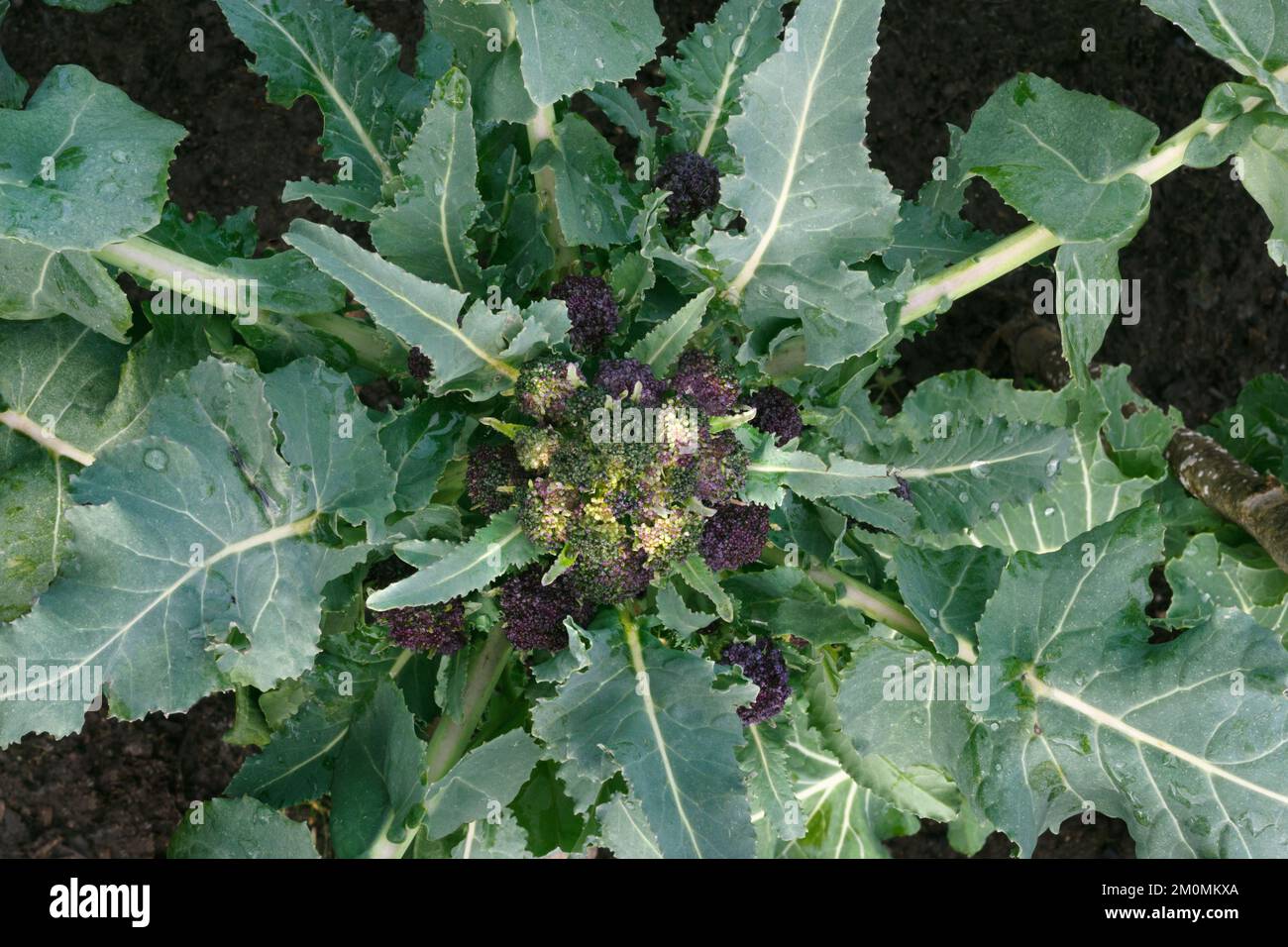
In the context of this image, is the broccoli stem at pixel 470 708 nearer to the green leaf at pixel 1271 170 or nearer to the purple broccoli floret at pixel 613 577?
the purple broccoli floret at pixel 613 577

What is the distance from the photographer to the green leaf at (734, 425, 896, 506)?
1.79 metres

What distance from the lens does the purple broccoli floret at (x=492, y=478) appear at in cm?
195

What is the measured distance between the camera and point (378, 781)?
2.07 metres

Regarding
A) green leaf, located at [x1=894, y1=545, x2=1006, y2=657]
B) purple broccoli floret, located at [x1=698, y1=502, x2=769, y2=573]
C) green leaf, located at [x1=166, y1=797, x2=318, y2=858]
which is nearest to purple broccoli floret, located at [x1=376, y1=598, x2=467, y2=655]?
green leaf, located at [x1=166, y1=797, x2=318, y2=858]

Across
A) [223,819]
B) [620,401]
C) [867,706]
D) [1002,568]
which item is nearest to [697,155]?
[620,401]

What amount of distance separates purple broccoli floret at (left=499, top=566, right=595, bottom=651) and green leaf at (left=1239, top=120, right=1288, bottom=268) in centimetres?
140

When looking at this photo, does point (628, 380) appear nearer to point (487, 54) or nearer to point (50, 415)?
point (487, 54)

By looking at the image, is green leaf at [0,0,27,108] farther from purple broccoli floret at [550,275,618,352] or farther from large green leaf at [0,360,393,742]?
purple broccoli floret at [550,275,618,352]

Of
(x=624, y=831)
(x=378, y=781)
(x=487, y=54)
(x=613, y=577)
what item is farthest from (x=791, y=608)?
(x=487, y=54)

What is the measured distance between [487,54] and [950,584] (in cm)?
134

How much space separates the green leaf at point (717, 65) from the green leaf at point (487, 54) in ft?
1.13

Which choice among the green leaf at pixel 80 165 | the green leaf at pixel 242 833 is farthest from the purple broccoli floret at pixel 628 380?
the green leaf at pixel 242 833

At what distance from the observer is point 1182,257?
347 cm

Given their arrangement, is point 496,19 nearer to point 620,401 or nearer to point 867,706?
point 620,401
